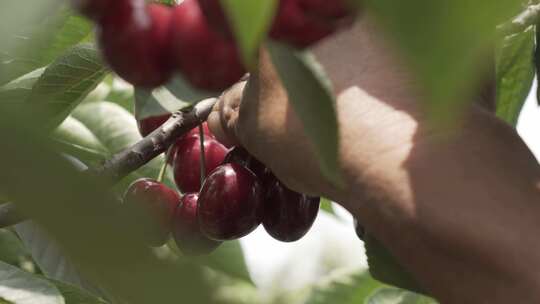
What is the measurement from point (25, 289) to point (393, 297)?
0.59 meters

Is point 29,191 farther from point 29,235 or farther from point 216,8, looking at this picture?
point 29,235

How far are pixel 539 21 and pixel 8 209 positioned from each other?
87 cm

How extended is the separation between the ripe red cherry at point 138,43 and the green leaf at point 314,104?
4.4 inches

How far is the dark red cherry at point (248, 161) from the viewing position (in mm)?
1264

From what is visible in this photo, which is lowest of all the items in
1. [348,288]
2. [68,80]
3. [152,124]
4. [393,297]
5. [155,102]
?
[348,288]

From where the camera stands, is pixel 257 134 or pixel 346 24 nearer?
pixel 346 24

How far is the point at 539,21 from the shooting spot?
1.39m

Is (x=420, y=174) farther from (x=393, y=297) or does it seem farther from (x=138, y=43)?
(x=393, y=297)

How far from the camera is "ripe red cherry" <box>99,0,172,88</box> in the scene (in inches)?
21.2

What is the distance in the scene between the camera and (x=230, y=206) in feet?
3.87

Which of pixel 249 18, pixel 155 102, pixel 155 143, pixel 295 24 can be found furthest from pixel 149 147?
pixel 249 18

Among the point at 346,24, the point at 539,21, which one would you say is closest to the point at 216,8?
the point at 346,24

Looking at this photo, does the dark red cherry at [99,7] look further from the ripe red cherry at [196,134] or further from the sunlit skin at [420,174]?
the ripe red cherry at [196,134]

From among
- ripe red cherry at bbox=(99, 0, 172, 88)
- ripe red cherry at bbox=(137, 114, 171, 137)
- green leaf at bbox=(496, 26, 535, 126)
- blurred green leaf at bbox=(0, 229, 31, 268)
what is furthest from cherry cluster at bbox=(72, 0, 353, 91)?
blurred green leaf at bbox=(0, 229, 31, 268)
